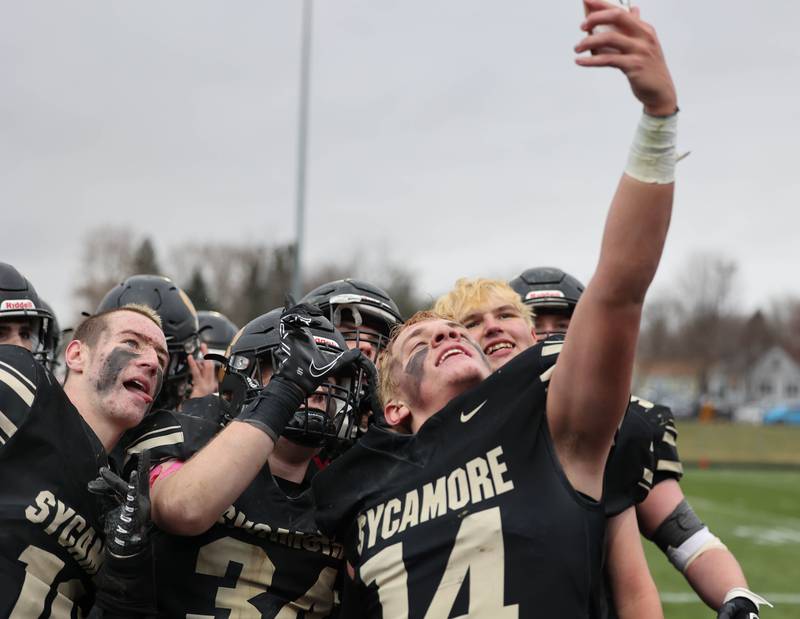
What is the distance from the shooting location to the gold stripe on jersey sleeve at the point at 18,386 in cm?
272

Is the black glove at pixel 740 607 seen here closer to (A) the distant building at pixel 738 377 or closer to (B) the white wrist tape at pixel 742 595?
(B) the white wrist tape at pixel 742 595

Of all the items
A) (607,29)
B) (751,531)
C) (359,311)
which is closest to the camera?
(607,29)

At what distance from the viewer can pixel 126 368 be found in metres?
3.00

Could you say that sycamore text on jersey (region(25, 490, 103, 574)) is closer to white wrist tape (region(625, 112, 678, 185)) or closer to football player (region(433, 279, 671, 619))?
football player (region(433, 279, 671, 619))

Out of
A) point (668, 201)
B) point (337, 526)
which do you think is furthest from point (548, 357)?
point (337, 526)

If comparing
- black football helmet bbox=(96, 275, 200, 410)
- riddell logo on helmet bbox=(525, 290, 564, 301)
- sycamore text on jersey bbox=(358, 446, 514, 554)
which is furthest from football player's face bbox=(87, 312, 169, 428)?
riddell logo on helmet bbox=(525, 290, 564, 301)

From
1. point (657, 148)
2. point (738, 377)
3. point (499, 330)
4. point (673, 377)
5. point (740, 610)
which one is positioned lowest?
point (673, 377)

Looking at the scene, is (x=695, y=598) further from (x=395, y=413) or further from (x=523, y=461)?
(x=523, y=461)

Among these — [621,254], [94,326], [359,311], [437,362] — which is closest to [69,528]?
[94,326]

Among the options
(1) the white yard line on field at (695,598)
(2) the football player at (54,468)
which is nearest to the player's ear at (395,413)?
(2) the football player at (54,468)

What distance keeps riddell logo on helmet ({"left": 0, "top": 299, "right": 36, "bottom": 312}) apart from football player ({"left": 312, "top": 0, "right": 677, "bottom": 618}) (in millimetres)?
2263

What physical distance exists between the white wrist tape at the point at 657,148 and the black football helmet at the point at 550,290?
1.94 metres

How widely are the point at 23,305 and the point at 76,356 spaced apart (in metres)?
1.35

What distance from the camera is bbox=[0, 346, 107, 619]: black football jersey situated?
8.57ft
